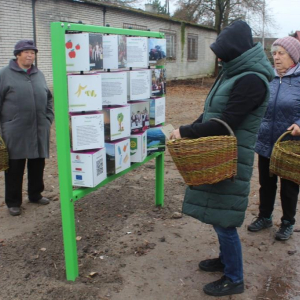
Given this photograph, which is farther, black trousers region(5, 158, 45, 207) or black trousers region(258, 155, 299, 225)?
black trousers region(5, 158, 45, 207)

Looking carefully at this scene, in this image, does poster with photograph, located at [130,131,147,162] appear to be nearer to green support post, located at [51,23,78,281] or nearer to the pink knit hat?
green support post, located at [51,23,78,281]

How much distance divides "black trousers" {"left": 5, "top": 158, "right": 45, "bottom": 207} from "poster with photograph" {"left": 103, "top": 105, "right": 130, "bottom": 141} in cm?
149

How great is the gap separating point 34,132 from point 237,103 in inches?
99.4

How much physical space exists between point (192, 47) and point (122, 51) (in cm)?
2408

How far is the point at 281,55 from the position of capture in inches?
133

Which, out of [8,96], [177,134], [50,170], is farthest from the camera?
[50,170]

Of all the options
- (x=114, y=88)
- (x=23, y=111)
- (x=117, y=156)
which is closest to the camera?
(x=114, y=88)

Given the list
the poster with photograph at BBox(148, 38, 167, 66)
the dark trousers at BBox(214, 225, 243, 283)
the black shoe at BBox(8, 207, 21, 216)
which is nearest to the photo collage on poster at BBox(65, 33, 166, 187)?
the poster with photograph at BBox(148, 38, 167, 66)

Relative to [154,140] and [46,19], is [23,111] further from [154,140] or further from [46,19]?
[46,19]

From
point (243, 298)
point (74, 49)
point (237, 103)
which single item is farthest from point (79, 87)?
point (243, 298)

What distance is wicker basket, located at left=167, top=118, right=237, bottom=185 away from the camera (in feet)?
7.65

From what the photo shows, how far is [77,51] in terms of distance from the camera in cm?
266

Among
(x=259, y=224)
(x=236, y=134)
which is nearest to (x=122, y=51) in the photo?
(x=236, y=134)

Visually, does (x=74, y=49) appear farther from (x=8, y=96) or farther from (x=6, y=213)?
(x=6, y=213)
